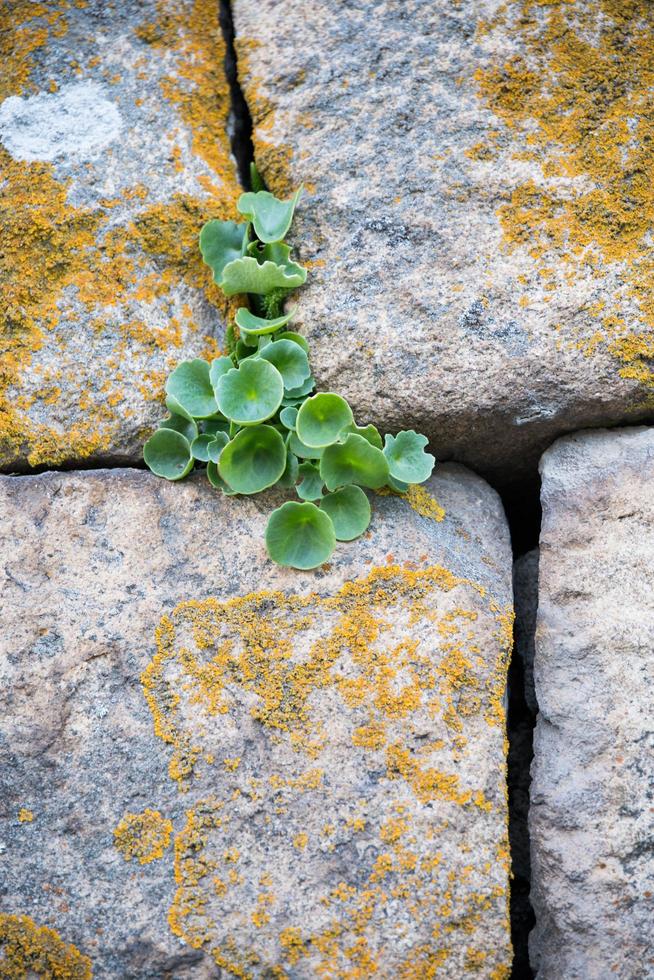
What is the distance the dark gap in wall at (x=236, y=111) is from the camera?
1.57 metres

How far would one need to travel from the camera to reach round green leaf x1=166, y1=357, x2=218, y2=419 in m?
1.34

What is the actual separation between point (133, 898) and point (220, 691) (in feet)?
0.91

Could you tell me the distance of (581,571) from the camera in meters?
1.29

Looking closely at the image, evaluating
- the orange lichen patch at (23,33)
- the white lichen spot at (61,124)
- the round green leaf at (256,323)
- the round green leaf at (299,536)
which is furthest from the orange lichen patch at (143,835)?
the orange lichen patch at (23,33)

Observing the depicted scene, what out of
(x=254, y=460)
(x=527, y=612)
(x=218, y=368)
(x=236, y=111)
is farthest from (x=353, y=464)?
(x=236, y=111)

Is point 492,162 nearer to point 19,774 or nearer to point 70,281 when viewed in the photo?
point 70,281

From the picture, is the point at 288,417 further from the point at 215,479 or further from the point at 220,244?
the point at 220,244

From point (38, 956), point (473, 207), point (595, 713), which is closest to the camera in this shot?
point (38, 956)

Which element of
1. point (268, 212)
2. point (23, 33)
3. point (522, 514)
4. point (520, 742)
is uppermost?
point (23, 33)

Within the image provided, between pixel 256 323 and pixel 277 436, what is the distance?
0.19 meters

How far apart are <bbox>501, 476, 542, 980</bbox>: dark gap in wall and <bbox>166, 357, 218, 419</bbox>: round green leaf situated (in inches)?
22.3

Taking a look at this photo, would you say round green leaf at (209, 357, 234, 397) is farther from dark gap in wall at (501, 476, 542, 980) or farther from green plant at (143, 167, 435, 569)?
dark gap in wall at (501, 476, 542, 980)

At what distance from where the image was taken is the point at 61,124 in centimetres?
147

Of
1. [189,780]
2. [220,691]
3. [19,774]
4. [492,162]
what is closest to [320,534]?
[220,691]
